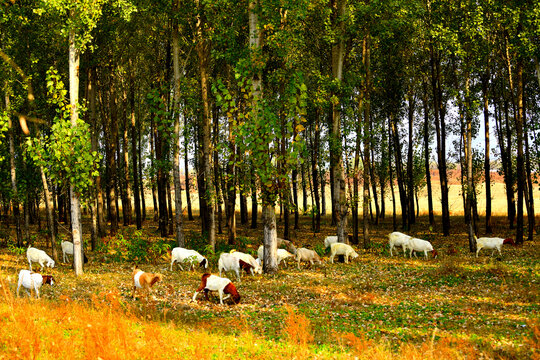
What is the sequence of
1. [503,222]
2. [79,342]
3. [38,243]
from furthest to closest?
[503,222] → [38,243] → [79,342]

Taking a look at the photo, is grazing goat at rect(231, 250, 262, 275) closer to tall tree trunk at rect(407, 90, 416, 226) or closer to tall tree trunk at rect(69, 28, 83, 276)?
tall tree trunk at rect(69, 28, 83, 276)

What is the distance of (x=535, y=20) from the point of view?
22.6m

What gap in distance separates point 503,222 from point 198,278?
128ft

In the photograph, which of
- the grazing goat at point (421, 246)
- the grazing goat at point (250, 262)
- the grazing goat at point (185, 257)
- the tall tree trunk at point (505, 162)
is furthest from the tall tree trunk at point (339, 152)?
the tall tree trunk at point (505, 162)

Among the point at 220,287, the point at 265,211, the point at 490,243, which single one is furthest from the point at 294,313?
the point at 490,243

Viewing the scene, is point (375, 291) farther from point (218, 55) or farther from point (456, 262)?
point (218, 55)

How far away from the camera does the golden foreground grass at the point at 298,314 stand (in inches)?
408

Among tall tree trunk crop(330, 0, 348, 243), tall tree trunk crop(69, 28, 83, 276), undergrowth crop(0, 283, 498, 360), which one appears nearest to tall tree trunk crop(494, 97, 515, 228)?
tall tree trunk crop(330, 0, 348, 243)

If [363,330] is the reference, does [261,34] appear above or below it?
above

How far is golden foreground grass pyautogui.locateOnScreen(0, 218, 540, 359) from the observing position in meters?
10.4

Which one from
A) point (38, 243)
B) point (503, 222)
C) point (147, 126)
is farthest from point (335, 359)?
point (147, 126)

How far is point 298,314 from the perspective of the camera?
14430 millimetres

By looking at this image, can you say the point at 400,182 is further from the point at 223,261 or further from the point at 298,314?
the point at 298,314

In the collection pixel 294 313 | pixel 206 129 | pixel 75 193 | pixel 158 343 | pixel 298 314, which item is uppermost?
pixel 206 129
